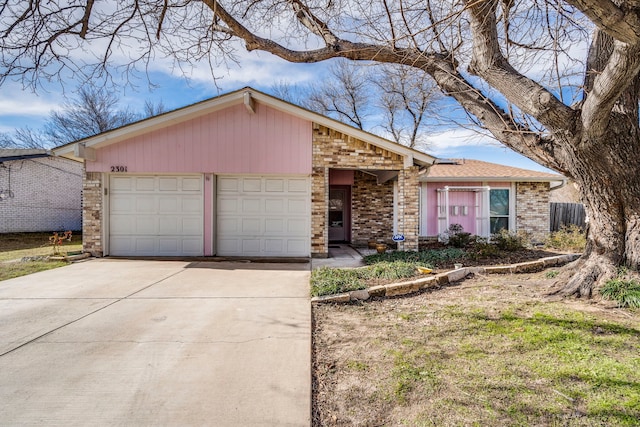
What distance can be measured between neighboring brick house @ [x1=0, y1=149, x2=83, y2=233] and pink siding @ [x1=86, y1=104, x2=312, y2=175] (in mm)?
9366

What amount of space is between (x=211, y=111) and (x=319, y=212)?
3.97 meters

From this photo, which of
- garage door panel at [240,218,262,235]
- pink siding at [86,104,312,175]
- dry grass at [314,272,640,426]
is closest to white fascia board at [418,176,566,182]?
pink siding at [86,104,312,175]

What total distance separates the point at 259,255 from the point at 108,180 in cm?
463

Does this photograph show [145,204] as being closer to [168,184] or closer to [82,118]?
[168,184]

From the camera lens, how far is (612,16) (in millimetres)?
2674

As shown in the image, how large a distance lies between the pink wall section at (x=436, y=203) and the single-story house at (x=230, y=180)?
3266 millimetres

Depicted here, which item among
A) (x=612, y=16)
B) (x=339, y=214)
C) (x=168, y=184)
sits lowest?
(x=339, y=214)

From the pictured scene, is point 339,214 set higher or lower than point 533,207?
lower

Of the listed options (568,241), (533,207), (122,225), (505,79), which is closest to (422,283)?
(505,79)

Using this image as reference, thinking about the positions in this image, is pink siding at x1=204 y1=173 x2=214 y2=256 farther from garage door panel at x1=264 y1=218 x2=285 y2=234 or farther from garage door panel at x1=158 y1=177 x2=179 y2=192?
garage door panel at x1=264 y1=218 x2=285 y2=234

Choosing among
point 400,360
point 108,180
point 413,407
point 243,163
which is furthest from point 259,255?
point 413,407

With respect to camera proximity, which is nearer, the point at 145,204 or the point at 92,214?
the point at 92,214

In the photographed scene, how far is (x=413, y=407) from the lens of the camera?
221cm

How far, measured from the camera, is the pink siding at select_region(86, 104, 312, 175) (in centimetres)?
862
